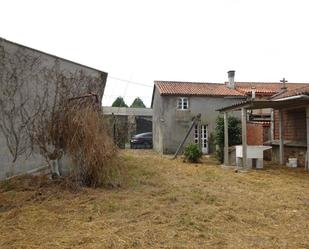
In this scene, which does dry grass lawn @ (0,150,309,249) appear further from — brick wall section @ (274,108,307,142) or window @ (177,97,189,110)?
window @ (177,97,189,110)

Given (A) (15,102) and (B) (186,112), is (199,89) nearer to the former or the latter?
(B) (186,112)

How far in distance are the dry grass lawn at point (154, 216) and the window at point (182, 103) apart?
15842 millimetres

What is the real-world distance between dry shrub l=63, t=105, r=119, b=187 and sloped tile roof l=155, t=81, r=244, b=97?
16636 mm

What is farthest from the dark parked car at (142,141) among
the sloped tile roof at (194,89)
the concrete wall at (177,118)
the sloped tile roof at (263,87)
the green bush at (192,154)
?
the green bush at (192,154)

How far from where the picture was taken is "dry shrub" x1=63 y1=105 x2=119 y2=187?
885 cm

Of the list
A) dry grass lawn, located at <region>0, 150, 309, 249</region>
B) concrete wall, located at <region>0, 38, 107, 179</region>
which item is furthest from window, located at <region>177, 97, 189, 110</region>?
dry grass lawn, located at <region>0, 150, 309, 249</region>

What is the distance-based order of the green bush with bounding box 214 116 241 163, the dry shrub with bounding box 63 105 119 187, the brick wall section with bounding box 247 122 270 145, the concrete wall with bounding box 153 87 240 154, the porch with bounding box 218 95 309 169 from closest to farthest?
the dry shrub with bounding box 63 105 119 187 < the porch with bounding box 218 95 309 169 < the brick wall section with bounding box 247 122 270 145 < the green bush with bounding box 214 116 241 163 < the concrete wall with bounding box 153 87 240 154

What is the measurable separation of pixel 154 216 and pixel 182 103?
1998 centimetres

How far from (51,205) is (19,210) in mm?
631

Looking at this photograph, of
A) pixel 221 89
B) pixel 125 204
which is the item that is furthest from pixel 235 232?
pixel 221 89

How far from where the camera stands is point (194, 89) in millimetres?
27188

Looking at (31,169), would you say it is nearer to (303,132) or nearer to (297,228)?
(297,228)

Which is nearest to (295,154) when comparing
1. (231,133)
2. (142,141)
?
(231,133)

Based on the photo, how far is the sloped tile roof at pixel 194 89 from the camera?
2622 cm
